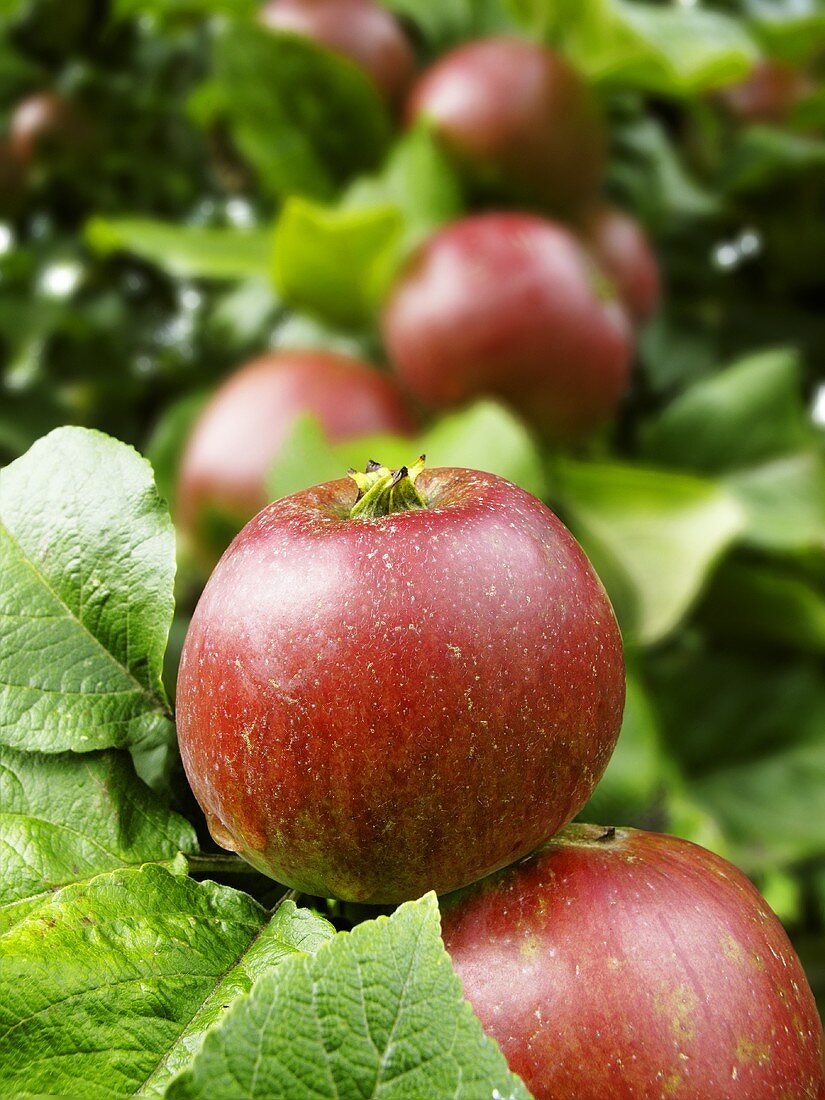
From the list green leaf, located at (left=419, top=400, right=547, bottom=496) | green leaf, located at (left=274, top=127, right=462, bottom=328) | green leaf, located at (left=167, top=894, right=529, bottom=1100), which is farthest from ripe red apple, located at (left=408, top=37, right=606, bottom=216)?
green leaf, located at (left=167, top=894, right=529, bottom=1100)

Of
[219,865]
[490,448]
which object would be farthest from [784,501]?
[219,865]

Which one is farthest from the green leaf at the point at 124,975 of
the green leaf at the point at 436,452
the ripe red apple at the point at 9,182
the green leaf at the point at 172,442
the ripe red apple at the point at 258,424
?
the ripe red apple at the point at 9,182

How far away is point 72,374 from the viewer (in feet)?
3.61

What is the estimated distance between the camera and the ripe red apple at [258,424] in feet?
2.40

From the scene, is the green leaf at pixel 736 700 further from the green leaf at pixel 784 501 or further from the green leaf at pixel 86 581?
the green leaf at pixel 86 581

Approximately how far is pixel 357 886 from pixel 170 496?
651 millimetres

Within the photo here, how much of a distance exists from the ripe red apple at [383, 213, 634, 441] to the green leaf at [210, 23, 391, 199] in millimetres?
158

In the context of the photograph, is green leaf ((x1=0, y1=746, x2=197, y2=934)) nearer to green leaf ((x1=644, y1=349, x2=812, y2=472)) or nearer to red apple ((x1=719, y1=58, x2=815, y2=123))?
green leaf ((x1=644, y1=349, x2=812, y2=472))

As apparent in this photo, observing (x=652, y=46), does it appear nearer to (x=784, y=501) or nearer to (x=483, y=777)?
(x=784, y=501)

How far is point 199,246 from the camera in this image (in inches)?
35.1

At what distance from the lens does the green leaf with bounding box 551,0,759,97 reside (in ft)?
2.77

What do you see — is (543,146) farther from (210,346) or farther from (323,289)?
(210,346)

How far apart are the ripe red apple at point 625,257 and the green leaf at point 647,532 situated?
0.72ft

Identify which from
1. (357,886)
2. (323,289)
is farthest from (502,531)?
(323,289)
